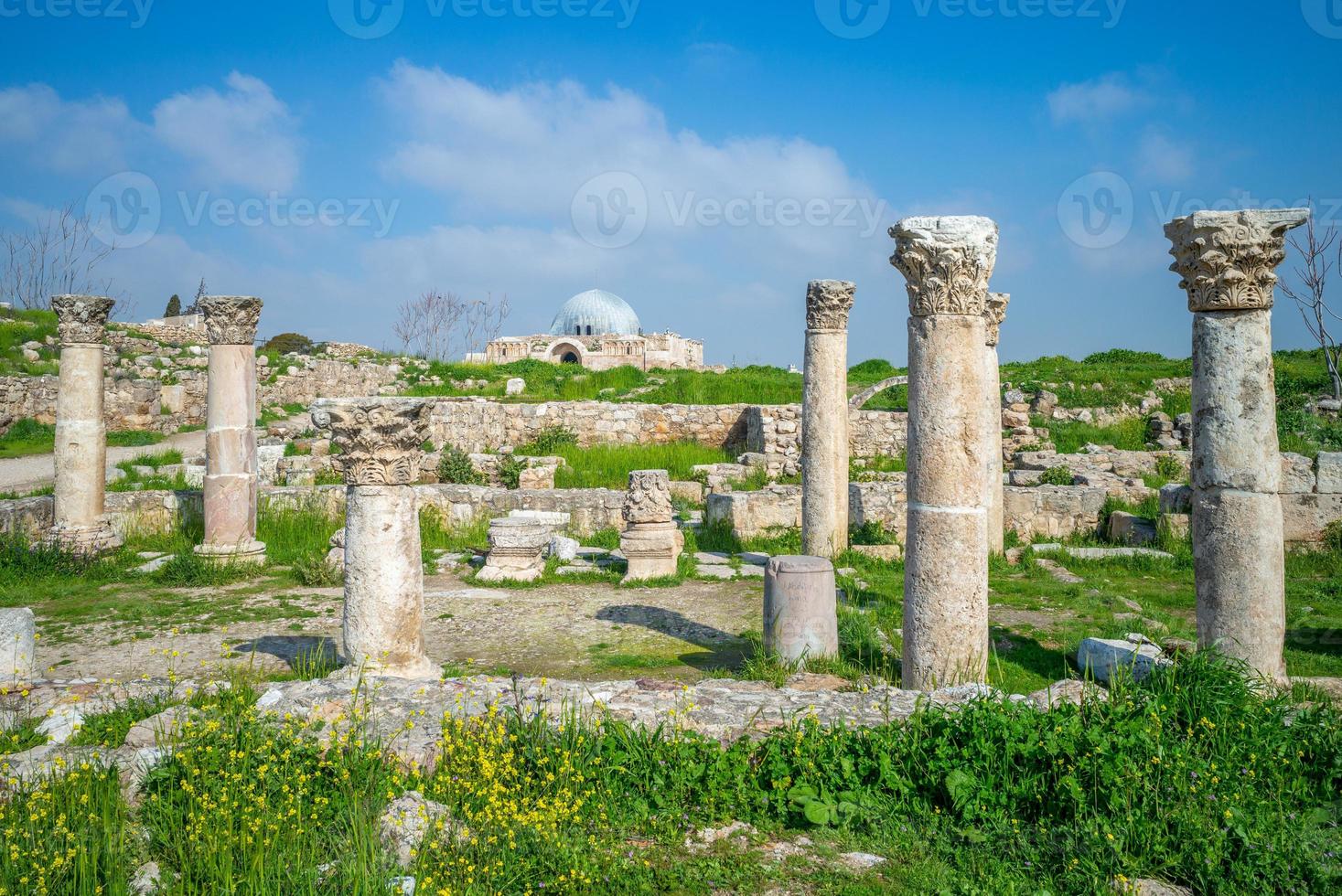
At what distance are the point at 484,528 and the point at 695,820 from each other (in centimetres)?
1025

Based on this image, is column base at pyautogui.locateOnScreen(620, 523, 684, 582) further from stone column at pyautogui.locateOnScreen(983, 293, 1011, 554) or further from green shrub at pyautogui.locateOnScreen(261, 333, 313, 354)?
green shrub at pyautogui.locateOnScreen(261, 333, 313, 354)

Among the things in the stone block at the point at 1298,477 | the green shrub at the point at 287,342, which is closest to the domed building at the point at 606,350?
the green shrub at the point at 287,342

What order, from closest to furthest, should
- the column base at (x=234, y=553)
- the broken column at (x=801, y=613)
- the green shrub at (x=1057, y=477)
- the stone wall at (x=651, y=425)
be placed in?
the broken column at (x=801, y=613) → the column base at (x=234, y=553) → the green shrub at (x=1057, y=477) → the stone wall at (x=651, y=425)

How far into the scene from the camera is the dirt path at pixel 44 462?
1598cm

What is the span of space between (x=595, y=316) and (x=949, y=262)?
2058 inches

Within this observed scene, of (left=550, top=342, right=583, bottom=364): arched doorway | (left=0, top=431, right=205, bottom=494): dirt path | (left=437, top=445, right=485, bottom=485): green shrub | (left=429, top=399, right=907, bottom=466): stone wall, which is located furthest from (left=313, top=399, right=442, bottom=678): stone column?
(left=550, top=342, right=583, bottom=364): arched doorway

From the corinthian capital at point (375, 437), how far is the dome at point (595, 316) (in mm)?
49778

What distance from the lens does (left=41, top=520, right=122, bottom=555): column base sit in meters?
11.3

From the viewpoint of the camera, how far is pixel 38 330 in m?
24.0

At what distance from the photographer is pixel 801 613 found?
7.43 m

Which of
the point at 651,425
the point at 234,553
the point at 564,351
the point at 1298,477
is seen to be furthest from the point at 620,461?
the point at 564,351

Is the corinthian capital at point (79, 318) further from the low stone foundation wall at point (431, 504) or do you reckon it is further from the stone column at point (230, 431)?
the low stone foundation wall at point (431, 504)

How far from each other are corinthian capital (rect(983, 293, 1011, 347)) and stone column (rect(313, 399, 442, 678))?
8310mm

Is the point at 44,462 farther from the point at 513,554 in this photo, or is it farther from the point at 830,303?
the point at 830,303
